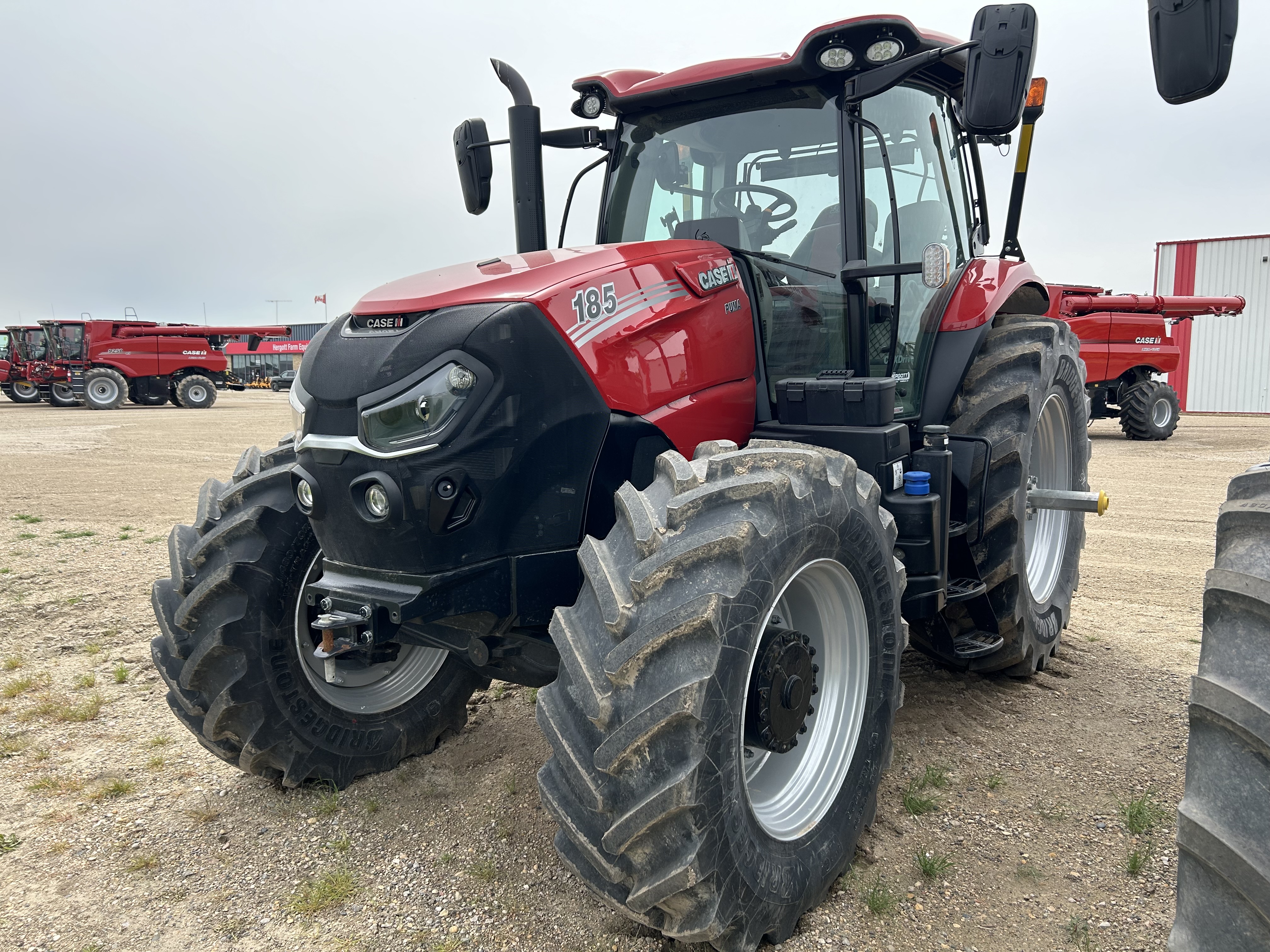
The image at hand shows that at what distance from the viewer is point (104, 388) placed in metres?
25.8

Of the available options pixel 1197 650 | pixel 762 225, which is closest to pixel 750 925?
pixel 762 225

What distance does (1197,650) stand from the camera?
4.58m

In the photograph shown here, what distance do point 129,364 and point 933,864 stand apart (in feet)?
93.4

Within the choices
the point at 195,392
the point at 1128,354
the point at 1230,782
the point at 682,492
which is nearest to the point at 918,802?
the point at 682,492

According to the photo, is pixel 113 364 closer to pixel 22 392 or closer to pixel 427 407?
pixel 22 392

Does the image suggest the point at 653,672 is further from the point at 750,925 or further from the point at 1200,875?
the point at 1200,875

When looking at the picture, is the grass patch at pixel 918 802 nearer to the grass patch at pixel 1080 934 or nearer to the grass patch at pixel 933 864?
the grass patch at pixel 933 864

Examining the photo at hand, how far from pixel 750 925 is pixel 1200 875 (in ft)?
3.49

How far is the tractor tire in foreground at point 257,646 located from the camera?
292cm

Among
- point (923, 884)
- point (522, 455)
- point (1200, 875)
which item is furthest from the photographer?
point (923, 884)

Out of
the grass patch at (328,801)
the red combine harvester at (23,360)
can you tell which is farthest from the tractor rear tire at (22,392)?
the grass patch at (328,801)

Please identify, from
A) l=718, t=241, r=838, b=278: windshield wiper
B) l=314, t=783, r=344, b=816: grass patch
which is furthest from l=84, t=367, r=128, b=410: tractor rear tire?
l=718, t=241, r=838, b=278: windshield wiper

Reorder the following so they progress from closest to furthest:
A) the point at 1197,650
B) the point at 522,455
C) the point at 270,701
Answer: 1. the point at 522,455
2. the point at 270,701
3. the point at 1197,650

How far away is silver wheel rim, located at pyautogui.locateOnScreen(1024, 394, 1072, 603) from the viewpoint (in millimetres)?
4426
